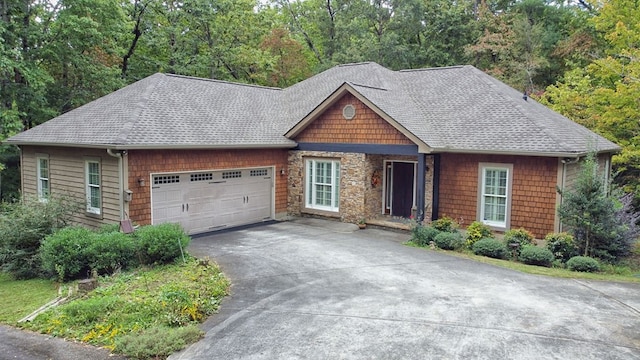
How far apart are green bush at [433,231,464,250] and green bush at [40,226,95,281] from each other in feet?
29.9

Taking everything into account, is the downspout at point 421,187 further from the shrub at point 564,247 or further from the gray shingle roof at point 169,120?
the gray shingle roof at point 169,120

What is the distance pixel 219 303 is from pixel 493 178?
382 inches

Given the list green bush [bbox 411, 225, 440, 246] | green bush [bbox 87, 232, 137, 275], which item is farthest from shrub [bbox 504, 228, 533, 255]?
green bush [bbox 87, 232, 137, 275]

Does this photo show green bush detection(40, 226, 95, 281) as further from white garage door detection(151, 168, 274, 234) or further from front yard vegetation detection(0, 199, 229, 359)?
white garage door detection(151, 168, 274, 234)

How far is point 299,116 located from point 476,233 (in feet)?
29.4

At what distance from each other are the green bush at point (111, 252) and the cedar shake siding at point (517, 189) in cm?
970

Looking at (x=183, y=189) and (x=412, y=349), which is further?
(x=183, y=189)

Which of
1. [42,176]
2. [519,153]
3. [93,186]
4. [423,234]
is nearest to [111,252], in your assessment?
[93,186]

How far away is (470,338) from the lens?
690cm

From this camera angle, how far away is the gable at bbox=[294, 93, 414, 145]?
15.6 meters

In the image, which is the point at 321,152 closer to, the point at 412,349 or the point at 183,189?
the point at 183,189

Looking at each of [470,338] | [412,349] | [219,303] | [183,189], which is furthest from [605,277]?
[183,189]

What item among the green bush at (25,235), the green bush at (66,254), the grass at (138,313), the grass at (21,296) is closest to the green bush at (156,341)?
the grass at (138,313)

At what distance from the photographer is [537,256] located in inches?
472
